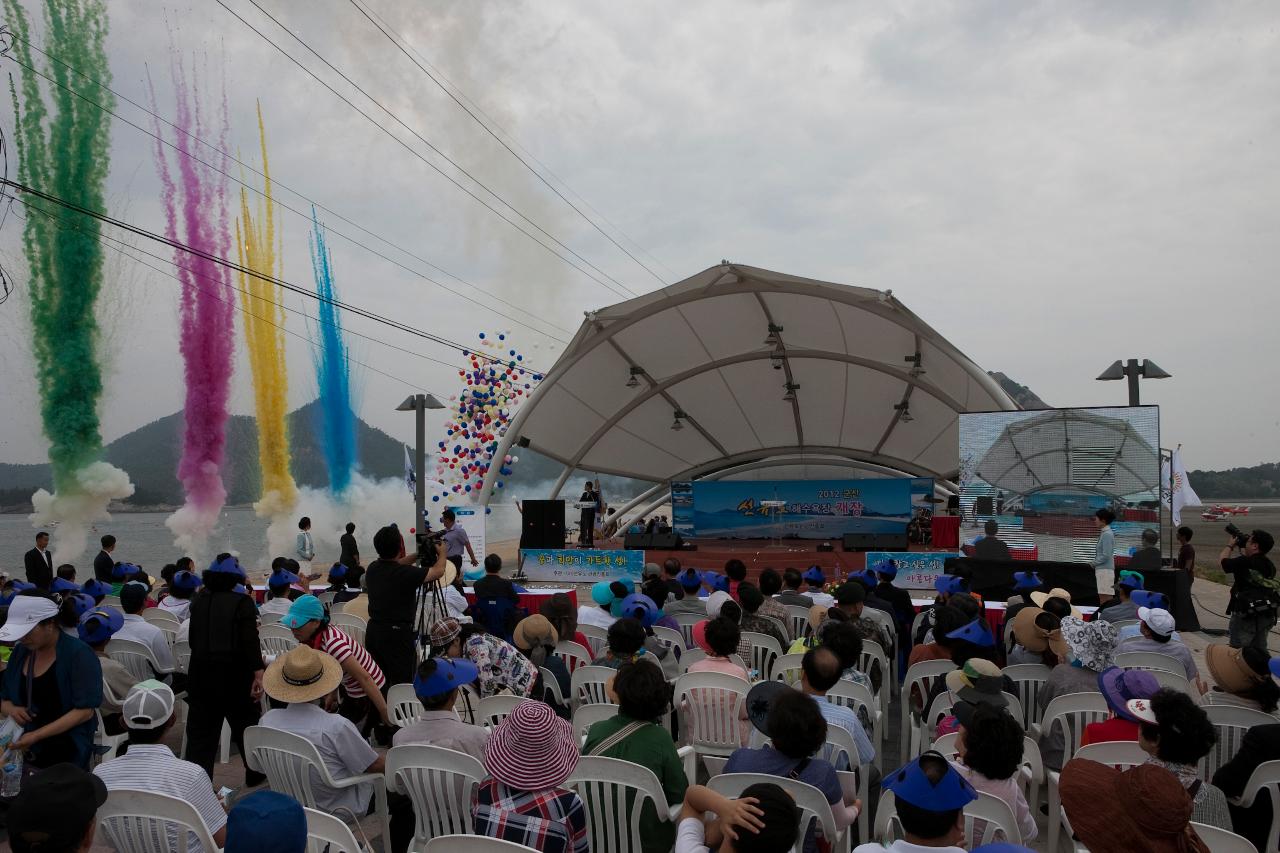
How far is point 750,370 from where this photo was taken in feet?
64.5

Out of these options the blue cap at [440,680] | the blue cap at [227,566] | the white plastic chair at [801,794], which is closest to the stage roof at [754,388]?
the blue cap at [227,566]

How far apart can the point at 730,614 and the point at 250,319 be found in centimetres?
2161

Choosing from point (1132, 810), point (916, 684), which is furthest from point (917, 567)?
point (1132, 810)

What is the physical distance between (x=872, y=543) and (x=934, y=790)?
58.1ft

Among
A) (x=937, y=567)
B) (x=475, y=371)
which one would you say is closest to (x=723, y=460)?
(x=475, y=371)

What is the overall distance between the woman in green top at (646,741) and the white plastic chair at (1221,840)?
152 centimetres

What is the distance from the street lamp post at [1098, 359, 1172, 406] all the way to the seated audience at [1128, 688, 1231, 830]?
34.4 ft

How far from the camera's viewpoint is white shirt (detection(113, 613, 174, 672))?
5.57 m

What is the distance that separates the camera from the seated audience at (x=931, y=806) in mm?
2062

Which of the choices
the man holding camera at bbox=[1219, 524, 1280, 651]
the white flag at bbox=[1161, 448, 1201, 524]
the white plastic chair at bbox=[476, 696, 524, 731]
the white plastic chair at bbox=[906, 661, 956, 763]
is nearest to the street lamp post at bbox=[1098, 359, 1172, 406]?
the white flag at bbox=[1161, 448, 1201, 524]

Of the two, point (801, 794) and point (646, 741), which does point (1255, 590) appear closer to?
point (801, 794)

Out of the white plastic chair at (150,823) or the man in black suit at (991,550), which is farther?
the man in black suit at (991,550)

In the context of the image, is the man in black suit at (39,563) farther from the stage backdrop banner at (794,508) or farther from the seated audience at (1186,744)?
the stage backdrop banner at (794,508)

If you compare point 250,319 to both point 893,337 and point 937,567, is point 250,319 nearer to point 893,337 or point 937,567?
point 893,337
